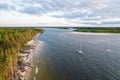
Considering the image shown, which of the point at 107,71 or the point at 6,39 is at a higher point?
the point at 6,39

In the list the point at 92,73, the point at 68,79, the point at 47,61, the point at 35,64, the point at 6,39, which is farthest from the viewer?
the point at 6,39

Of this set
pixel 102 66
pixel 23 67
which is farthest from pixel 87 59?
pixel 23 67

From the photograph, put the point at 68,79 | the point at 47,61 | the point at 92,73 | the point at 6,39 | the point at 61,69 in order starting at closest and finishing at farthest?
1. the point at 68,79
2. the point at 92,73
3. the point at 61,69
4. the point at 47,61
5. the point at 6,39

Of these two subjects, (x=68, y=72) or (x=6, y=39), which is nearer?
(x=68, y=72)

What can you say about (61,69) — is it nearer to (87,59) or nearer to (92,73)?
(92,73)

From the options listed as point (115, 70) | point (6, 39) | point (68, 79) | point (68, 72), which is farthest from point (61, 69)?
point (6, 39)

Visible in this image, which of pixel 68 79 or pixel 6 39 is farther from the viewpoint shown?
pixel 6 39

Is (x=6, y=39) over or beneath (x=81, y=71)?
over

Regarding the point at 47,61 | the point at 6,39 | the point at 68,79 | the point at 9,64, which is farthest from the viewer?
the point at 6,39

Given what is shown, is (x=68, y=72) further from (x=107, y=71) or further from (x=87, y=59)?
(x=87, y=59)
